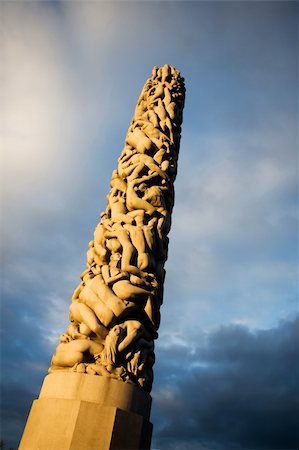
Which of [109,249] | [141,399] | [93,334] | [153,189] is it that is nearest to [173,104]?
[153,189]

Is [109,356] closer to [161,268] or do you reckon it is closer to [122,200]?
[161,268]

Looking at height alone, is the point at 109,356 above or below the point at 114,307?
below

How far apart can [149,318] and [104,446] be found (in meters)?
1.95

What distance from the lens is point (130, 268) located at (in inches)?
243

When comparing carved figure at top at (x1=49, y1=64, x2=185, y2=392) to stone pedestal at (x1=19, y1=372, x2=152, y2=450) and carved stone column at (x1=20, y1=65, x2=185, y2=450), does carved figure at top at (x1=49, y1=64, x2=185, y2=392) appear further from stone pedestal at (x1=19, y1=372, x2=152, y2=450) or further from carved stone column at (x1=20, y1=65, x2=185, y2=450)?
stone pedestal at (x1=19, y1=372, x2=152, y2=450)

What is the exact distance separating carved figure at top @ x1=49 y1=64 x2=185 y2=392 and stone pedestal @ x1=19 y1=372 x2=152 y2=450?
18 centimetres

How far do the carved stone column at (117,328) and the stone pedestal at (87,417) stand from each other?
0.01 m

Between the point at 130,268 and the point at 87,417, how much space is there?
7.66ft

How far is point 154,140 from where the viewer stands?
823 cm

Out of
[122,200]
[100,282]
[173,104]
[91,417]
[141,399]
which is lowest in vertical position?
[91,417]

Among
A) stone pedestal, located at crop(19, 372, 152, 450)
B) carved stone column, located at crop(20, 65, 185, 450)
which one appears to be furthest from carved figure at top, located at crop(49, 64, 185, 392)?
stone pedestal, located at crop(19, 372, 152, 450)

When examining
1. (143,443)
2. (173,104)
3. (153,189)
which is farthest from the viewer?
(173,104)

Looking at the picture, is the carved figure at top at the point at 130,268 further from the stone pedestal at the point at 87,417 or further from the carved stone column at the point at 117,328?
the stone pedestal at the point at 87,417

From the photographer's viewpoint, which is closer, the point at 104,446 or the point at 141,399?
the point at 104,446
